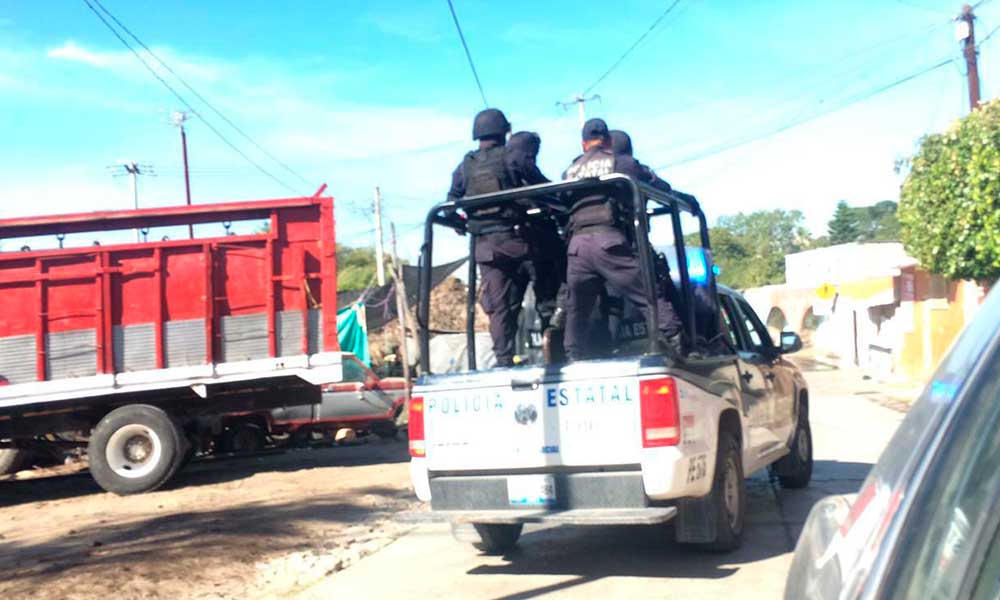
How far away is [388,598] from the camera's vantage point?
241 inches

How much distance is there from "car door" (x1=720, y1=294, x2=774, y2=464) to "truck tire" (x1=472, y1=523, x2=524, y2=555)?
69.0 inches

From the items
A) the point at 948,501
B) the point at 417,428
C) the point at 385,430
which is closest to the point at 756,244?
the point at 385,430

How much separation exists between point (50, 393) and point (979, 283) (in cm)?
1757

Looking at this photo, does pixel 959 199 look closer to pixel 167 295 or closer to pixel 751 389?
pixel 751 389

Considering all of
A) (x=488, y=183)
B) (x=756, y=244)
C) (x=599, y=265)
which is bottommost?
(x=599, y=265)

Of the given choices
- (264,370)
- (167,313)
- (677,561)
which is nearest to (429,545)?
(677,561)

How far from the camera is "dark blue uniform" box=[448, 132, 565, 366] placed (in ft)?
22.3

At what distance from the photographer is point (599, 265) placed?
6402 mm

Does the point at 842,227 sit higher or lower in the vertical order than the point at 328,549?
higher

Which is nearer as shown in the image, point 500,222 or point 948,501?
point 948,501

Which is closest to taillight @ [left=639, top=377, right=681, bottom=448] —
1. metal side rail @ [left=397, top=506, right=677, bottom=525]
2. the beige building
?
metal side rail @ [left=397, top=506, right=677, bottom=525]

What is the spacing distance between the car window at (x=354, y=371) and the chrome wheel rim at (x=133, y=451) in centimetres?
435

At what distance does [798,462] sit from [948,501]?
24.8 ft

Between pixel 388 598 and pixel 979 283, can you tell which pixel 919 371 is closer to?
pixel 979 283
